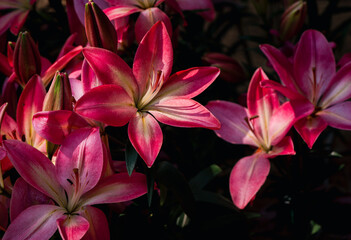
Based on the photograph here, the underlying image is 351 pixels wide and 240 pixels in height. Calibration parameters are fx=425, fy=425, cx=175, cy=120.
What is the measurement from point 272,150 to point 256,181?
2.5 inches

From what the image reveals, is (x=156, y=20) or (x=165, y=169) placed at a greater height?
(x=156, y=20)

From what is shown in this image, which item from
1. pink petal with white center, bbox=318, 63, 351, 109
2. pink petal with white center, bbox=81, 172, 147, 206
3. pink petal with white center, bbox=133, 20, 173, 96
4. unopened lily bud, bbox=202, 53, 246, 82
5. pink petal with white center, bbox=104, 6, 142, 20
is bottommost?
pink petal with white center, bbox=81, 172, 147, 206

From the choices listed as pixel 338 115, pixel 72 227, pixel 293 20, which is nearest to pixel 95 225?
pixel 72 227

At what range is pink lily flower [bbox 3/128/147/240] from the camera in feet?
1.59

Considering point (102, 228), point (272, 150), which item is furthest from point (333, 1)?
point (102, 228)

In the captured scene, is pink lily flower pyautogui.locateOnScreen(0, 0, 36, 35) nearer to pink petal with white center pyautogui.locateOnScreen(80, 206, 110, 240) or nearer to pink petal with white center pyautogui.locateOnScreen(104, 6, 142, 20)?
pink petal with white center pyautogui.locateOnScreen(104, 6, 142, 20)

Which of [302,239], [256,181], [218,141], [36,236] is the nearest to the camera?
[36,236]

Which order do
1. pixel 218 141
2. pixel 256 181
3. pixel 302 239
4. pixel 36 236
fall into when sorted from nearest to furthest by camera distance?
1. pixel 36 236
2. pixel 256 181
3. pixel 302 239
4. pixel 218 141

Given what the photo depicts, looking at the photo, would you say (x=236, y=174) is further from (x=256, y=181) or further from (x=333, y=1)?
(x=333, y=1)

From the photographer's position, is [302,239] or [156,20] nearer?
[156,20]

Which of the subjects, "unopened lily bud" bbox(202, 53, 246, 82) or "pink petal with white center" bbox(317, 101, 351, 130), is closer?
"pink petal with white center" bbox(317, 101, 351, 130)

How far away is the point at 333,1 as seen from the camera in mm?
992

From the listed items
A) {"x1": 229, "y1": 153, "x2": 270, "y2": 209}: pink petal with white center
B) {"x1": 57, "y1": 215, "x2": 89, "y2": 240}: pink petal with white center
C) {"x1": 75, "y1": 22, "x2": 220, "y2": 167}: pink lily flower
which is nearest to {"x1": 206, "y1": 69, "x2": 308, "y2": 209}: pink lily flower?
{"x1": 229, "y1": 153, "x2": 270, "y2": 209}: pink petal with white center

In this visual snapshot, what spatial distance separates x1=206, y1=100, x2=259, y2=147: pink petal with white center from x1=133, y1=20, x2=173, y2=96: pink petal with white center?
12cm
